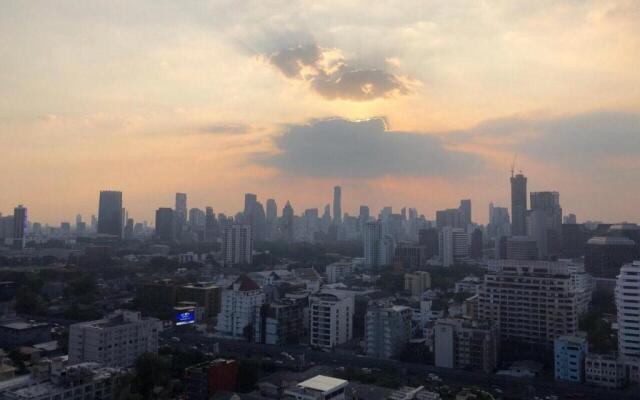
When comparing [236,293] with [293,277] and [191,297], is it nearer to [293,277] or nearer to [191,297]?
[191,297]

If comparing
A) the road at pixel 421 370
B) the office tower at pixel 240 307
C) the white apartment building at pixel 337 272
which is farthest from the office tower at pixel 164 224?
the road at pixel 421 370

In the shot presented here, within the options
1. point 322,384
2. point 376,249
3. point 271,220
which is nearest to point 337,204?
Result: point 271,220

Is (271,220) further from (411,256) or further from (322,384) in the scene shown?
(322,384)

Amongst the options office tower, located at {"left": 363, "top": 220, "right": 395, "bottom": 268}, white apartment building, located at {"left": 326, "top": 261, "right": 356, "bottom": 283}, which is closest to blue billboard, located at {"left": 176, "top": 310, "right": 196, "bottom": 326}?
white apartment building, located at {"left": 326, "top": 261, "right": 356, "bottom": 283}

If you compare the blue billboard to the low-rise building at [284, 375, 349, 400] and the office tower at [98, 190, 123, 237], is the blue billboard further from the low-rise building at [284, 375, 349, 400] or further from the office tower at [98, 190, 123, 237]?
the office tower at [98, 190, 123, 237]

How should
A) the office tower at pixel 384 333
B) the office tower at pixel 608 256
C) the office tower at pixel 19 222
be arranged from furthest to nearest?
the office tower at pixel 19 222, the office tower at pixel 608 256, the office tower at pixel 384 333

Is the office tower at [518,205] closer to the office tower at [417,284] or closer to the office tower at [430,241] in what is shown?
the office tower at [430,241]
